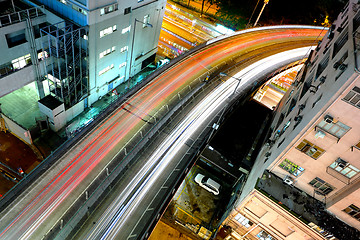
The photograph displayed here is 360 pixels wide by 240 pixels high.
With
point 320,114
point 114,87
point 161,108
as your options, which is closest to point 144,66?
point 114,87

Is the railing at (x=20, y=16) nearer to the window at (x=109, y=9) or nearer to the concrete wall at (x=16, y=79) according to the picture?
the concrete wall at (x=16, y=79)

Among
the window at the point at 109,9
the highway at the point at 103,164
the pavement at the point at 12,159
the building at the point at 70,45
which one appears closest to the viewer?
the highway at the point at 103,164

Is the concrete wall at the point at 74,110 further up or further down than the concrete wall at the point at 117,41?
further down

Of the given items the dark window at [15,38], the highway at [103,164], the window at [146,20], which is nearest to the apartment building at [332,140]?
the highway at [103,164]

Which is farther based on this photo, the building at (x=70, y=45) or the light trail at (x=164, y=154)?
the building at (x=70, y=45)

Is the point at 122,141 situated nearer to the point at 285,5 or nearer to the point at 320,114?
the point at 320,114

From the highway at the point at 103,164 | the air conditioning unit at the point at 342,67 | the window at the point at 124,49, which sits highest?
the air conditioning unit at the point at 342,67

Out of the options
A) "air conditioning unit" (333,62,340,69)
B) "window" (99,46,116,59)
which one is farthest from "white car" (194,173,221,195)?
"window" (99,46,116,59)

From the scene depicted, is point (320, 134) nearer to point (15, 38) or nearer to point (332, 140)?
point (332, 140)
